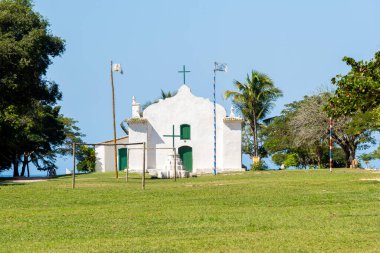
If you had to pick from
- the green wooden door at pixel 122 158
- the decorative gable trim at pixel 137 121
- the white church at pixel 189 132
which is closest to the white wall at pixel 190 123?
the white church at pixel 189 132

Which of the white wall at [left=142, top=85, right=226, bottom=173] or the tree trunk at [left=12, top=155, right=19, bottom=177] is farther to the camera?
the tree trunk at [left=12, top=155, right=19, bottom=177]

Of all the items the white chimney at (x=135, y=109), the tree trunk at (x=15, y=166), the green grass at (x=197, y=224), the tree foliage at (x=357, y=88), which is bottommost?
the green grass at (x=197, y=224)

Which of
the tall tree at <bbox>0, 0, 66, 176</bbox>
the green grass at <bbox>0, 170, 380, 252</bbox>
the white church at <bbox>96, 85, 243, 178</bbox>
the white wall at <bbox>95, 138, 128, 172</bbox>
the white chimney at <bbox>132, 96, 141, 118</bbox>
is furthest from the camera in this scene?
the white wall at <bbox>95, 138, 128, 172</bbox>

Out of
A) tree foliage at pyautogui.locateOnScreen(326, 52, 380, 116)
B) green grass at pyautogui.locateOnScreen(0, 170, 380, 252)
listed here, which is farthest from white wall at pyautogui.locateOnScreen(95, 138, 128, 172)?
green grass at pyautogui.locateOnScreen(0, 170, 380, 252)

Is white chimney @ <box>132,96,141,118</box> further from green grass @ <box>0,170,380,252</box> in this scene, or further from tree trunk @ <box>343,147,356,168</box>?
green grass @ <box>0,170,380,252</box>

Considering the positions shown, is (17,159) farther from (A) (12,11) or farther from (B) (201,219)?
(B) (201,219)

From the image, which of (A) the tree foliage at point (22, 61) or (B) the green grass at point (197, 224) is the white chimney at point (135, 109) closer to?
(A) the tree foliage at point (22, 61)

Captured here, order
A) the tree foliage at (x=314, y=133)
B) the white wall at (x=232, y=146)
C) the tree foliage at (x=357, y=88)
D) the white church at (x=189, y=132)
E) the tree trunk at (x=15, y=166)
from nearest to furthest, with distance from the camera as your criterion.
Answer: the tree foliage at (x=357, y=88)
the white wall at (x=232, y=146)
the white church at (x=189, y=132)
the tree foliage at (x=314, y=133)
the tree trunk at (x=15, y=166)

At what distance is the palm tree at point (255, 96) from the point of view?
204 feet

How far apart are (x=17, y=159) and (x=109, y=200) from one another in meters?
45.9

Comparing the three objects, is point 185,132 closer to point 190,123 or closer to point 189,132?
point 189,132

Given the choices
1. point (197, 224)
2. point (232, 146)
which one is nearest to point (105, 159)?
point (232, 146)

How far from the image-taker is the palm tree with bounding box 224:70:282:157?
62.3 m

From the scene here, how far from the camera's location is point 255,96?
6231 cm
